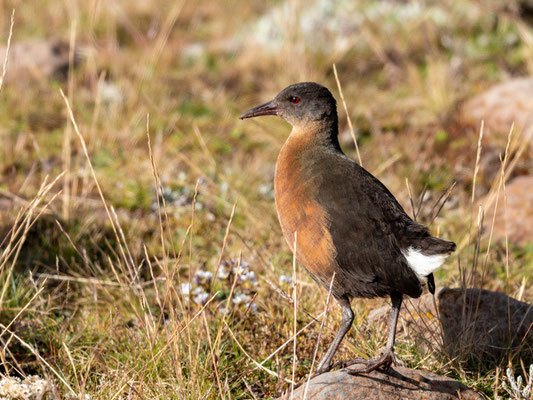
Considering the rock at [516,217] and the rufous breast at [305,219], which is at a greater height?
the rufous breast at [305,219]

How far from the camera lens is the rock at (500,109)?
6754 millimetres

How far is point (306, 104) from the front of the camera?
4000 millimetres

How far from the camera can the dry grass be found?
359cm

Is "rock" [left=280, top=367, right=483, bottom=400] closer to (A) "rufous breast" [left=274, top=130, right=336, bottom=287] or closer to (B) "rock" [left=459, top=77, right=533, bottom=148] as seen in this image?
(A) "rufous breast" [left=274, top=130, right=336, bottom=287]

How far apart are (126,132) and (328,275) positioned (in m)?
4.05

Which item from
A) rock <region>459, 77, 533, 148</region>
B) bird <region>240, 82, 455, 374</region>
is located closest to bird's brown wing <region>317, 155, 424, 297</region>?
bird <region>240, 82, 455, 374</region>

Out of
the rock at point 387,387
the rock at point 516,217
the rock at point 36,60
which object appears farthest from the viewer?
the rock at point 36,60

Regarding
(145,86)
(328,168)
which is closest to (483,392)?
(328,168)

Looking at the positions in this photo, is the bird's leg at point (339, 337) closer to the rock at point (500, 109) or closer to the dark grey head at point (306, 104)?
the dark grey head at point (306, 104)

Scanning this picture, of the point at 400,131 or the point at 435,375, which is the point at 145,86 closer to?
the point at 400,131

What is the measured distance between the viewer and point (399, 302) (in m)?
3.42

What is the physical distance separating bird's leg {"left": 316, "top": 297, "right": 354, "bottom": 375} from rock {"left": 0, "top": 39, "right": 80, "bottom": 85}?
5712 millimetres

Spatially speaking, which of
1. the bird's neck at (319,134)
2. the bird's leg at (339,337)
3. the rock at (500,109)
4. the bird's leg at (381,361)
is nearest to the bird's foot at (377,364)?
the bird's leg at (381,361)

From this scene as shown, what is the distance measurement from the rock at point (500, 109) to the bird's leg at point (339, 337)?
12.4 feet
